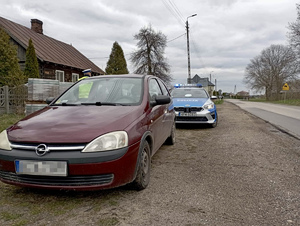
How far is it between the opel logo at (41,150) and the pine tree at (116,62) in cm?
2797

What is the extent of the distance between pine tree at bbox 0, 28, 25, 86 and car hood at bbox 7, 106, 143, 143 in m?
10.4

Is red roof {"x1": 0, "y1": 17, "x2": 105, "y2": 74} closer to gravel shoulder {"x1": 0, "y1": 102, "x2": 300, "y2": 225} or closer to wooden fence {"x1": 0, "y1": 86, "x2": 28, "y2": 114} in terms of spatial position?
wooden fence {"x1": 0, "y1": 86, "x2": 28, "y2": 114}

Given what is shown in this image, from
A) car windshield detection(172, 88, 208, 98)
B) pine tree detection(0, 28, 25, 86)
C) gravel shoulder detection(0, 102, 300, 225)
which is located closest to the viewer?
gravel shoulder detection(0, 102, 300, 225)

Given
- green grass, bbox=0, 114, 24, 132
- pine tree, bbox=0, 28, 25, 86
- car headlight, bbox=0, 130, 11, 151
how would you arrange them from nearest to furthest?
car headlight, bbox=0, 130, 11, 151, green grass, bbox=0, 114, 24, 132, pine tree, bbox=0, 28, 25, 86

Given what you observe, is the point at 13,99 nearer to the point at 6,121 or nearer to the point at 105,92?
the point at 6,121

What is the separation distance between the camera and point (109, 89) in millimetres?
3729

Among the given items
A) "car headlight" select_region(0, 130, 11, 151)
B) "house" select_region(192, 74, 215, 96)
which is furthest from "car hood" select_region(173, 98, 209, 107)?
"house" select_region(192, 74, 215, 96)

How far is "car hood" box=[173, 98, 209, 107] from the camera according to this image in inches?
305

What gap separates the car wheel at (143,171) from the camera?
284 cm

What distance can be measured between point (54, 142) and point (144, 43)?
125ft

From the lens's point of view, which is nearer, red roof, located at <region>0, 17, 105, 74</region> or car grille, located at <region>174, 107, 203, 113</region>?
car grille, located at <region>174, 107, 203, 113</region>

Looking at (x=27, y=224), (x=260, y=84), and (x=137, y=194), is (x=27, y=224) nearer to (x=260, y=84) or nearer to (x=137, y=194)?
(x=137, y=194)

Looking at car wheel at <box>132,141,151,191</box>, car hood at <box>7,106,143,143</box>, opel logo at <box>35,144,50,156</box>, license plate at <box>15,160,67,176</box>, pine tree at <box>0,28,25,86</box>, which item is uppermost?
pine tree at <box>0,28,25,86</box>

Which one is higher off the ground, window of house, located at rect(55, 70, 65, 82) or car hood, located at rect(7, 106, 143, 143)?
window of house, located at rect(55, 70, 65, 82)
